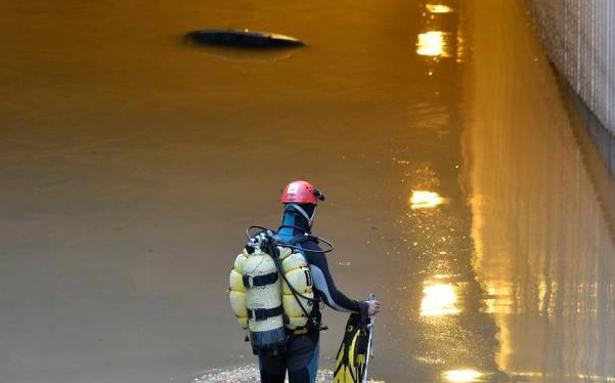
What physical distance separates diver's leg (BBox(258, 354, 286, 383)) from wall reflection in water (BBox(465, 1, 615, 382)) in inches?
79.1

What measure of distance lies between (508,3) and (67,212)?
35.6 feet

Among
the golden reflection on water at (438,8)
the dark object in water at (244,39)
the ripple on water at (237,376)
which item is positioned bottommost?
the golden reflection on water at (438,8)

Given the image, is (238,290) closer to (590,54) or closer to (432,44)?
(590,54)

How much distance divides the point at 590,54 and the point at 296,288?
26.7ft

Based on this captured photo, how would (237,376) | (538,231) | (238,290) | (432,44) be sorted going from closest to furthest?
(238,290), (237,376), (538,231), (432,44)

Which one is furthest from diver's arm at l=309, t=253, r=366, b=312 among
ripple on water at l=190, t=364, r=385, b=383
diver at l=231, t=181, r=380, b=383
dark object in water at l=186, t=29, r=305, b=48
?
dark object in water at l=186, t=29, r=305, b=48

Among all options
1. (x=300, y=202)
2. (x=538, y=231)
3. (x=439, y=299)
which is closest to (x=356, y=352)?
(x=300, y=202)

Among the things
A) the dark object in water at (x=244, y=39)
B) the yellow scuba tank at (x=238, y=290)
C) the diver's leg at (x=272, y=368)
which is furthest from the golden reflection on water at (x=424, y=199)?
the dark object in water at (x=244, y=39)

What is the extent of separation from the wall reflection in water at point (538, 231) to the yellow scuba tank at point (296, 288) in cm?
225

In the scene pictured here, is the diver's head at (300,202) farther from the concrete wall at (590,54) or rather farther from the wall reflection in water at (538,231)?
the concrete wall at (590,54)

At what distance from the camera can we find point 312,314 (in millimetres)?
5145

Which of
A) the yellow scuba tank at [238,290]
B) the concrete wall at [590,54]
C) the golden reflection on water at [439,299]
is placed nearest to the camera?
the yellow scuba tank at [238,290]

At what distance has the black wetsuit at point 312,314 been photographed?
5.14 m

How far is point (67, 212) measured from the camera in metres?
10.0
